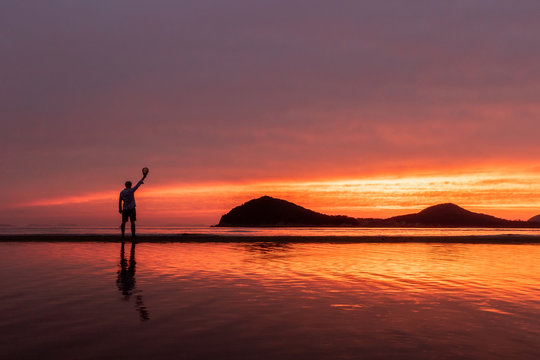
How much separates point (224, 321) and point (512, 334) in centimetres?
326

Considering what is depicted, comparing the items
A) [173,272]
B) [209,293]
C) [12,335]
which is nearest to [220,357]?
[12,335]

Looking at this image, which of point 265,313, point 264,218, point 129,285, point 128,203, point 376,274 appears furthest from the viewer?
point 264,218

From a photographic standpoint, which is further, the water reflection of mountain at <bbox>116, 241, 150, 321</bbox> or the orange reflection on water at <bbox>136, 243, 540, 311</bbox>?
the orange reflection on water at <bbox>136, 243, 540, 311</bbox>

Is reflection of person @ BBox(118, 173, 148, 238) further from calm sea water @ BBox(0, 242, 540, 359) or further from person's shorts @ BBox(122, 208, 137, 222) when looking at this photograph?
calm sea water @ BBox(0, 242, 540, 359)

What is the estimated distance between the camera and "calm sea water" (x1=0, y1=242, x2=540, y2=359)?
3926 millimetres

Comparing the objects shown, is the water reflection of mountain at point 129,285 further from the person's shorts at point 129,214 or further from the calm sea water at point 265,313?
the person's shorts at point 129,214

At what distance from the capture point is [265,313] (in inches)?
213

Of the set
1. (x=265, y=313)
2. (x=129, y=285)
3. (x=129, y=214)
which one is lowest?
(x=265, y=313)

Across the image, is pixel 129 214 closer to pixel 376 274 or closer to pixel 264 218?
pixel 376 274

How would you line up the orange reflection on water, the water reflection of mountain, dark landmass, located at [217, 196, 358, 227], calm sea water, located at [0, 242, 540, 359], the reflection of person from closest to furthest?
1. calm sea water, located at [0, 242, 540, 359]
2. the water reflection of mountain
3. the orange reflection on water
4. the reflection of person
5. dark landmass, located at [217, 196, 358, 227]

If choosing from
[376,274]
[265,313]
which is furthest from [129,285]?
[376,274]

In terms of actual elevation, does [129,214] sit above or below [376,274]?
above

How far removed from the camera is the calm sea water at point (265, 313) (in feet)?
12.9

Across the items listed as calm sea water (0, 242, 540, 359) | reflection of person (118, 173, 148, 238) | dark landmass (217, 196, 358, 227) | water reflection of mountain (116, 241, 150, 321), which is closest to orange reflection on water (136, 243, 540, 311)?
calm sea water (0, 242, 540, 359)
